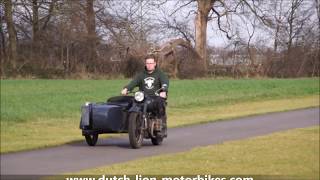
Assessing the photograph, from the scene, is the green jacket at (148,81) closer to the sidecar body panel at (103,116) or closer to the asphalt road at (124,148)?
the sidecar body panel at (103,116)

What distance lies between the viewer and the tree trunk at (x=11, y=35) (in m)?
2.25

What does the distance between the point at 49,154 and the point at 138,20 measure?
11.8m

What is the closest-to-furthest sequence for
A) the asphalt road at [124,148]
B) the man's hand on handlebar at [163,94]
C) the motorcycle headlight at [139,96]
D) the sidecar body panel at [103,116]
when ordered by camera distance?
the sidecar body panel at [103,116] → the motorcycle headlight at [139,96] → the man's hand on handlebar at [163,94] → the asphalt road at [124,148]

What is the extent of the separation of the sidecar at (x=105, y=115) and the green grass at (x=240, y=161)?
6739 millimetres

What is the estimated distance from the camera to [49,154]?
552 inches

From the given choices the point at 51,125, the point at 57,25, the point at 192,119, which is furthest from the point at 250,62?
the point at 192,119

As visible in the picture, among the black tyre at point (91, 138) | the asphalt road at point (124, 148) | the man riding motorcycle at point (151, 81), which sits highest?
the man riding motorcycle at point (151, 81)

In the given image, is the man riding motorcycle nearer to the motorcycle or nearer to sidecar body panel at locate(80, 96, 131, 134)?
the motorcycle

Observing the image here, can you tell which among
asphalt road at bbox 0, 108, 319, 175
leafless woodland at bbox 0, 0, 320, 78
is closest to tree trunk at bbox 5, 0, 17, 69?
leafless woodland at bbox 0, 0, 320, 78

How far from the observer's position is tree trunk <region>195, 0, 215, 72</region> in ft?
8.76

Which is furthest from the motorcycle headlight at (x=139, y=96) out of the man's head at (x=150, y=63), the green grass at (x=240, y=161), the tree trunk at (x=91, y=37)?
the green grass at (x=240, y=161)

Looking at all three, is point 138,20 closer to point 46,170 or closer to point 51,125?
point 46,170

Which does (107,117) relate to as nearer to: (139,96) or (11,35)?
(139,96)

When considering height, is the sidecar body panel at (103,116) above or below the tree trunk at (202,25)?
below
